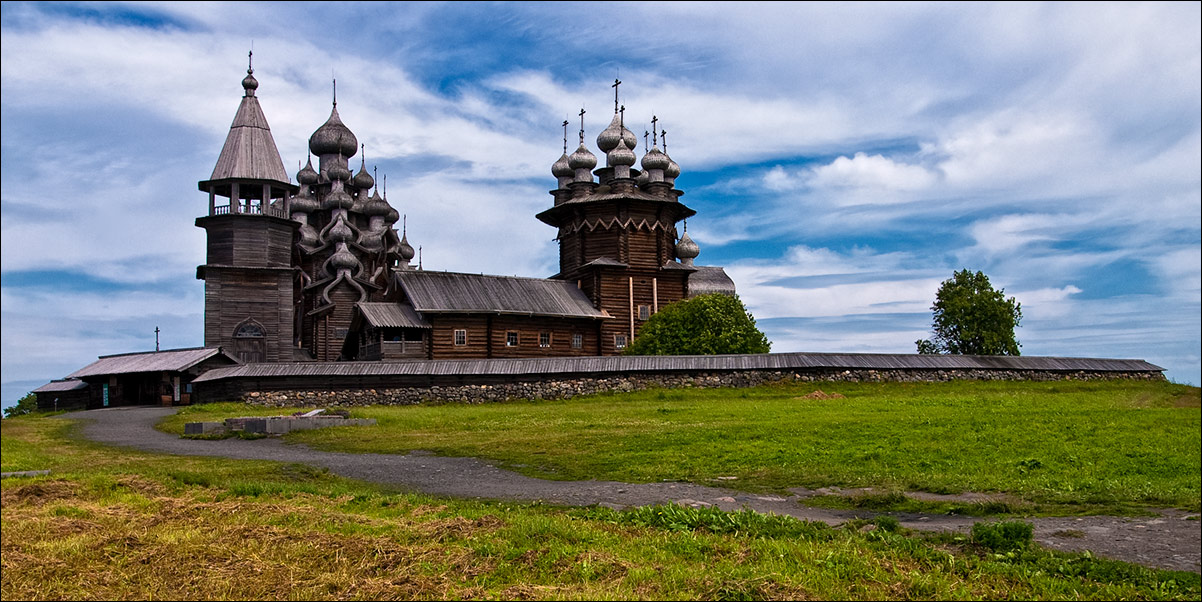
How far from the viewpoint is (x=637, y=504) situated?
35.2ft

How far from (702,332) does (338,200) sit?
108 ft

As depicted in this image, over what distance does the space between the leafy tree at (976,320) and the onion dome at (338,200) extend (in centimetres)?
3808

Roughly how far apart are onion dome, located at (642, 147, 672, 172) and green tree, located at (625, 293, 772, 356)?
15.0m

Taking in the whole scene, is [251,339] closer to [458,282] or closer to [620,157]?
[458,282]

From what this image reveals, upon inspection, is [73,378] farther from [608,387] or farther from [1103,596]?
[1103,596]

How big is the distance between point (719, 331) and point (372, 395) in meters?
15.1

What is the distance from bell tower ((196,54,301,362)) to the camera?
4656 cm

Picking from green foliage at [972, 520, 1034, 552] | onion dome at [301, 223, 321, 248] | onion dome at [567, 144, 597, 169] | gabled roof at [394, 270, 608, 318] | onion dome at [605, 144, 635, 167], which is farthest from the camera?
onion dome at [301, 223, 321, 248]

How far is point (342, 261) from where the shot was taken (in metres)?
57.7

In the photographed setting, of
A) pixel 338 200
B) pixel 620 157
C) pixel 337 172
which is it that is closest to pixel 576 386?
pixel 620 157

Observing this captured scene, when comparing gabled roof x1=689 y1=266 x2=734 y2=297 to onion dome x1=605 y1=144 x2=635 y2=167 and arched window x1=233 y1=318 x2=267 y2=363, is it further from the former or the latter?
arched window x1=233 y1=318 x2=267 y2=363

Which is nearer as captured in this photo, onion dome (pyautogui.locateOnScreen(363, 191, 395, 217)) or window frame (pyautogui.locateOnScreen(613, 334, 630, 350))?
window frame (pyautogui.locateOnScreen(613, 334, 630, 350))

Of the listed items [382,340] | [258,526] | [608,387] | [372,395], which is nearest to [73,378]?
[382,340]

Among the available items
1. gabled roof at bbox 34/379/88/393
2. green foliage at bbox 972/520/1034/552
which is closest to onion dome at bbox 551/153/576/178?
gabled roof at bbox 34/379/88/393
